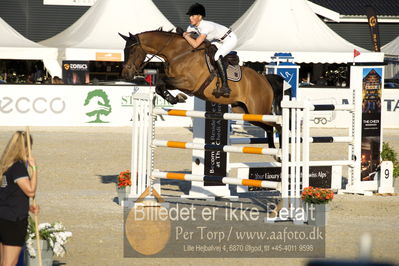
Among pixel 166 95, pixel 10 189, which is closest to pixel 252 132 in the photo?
pixel 166 95

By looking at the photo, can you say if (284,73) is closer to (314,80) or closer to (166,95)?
(166,95)

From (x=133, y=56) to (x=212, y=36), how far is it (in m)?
1.07

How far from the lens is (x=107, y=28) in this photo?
2634 cm

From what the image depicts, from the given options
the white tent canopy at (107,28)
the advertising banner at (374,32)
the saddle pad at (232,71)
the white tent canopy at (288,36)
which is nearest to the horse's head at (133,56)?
the saddle pad at (232,71)

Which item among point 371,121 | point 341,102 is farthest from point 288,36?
point 371,121

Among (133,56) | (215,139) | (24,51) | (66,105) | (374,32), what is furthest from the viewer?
(374,32)

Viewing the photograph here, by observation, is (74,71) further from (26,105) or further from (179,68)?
(179,68)

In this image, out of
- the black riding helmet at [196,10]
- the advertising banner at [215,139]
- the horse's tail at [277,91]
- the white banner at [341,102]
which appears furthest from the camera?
Result: the white banner at [341,102]

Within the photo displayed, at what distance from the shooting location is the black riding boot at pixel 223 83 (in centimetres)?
1045

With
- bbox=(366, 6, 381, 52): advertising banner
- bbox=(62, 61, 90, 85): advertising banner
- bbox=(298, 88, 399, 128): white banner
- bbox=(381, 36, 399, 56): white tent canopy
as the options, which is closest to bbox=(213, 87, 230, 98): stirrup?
bbox=(298, 88, 399, 128): white banner

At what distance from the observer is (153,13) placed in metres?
26.8

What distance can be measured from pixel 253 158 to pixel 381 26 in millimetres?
24822

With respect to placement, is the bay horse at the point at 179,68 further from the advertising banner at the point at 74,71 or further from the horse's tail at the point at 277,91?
the advertising banner at the point at 74,71

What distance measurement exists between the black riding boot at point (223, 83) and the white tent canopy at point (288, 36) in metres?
14.7
